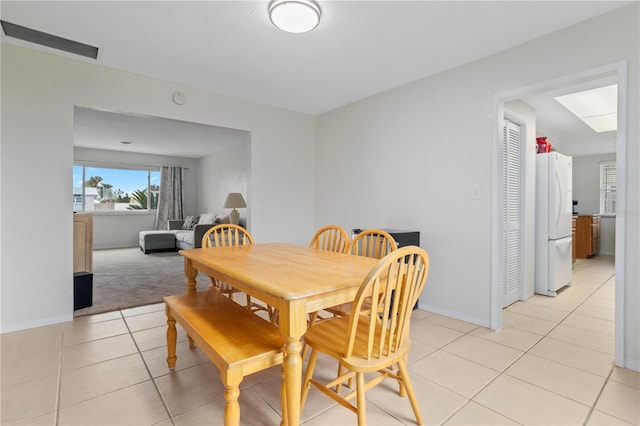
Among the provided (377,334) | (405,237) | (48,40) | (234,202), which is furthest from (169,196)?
(377,334)

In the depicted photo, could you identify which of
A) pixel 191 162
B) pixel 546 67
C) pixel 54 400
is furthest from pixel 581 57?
pixel 191 162

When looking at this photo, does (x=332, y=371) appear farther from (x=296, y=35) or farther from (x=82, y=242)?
(x=82, y=242)

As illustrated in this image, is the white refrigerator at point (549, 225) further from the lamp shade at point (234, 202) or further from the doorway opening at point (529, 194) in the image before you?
the lamp shade at point (234, 202)

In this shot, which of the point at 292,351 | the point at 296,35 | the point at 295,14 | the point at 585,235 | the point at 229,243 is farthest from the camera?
the point at 585,235

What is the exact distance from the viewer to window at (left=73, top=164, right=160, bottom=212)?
729 cm

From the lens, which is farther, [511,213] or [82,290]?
[511,213]

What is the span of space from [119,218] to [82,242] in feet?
16.5

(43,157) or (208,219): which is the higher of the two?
(43,157)

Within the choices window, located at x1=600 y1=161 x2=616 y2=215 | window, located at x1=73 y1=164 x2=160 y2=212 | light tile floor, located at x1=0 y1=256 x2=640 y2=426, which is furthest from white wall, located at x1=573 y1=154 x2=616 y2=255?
window, located at x1=73 y1=164 x2=160 y2=212

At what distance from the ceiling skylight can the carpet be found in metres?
4.93

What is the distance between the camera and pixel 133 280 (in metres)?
4.30

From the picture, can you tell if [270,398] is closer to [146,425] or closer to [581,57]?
[146,425]

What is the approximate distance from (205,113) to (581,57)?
11.3 feet

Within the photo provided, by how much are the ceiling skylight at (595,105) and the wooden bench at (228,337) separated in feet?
13.0
